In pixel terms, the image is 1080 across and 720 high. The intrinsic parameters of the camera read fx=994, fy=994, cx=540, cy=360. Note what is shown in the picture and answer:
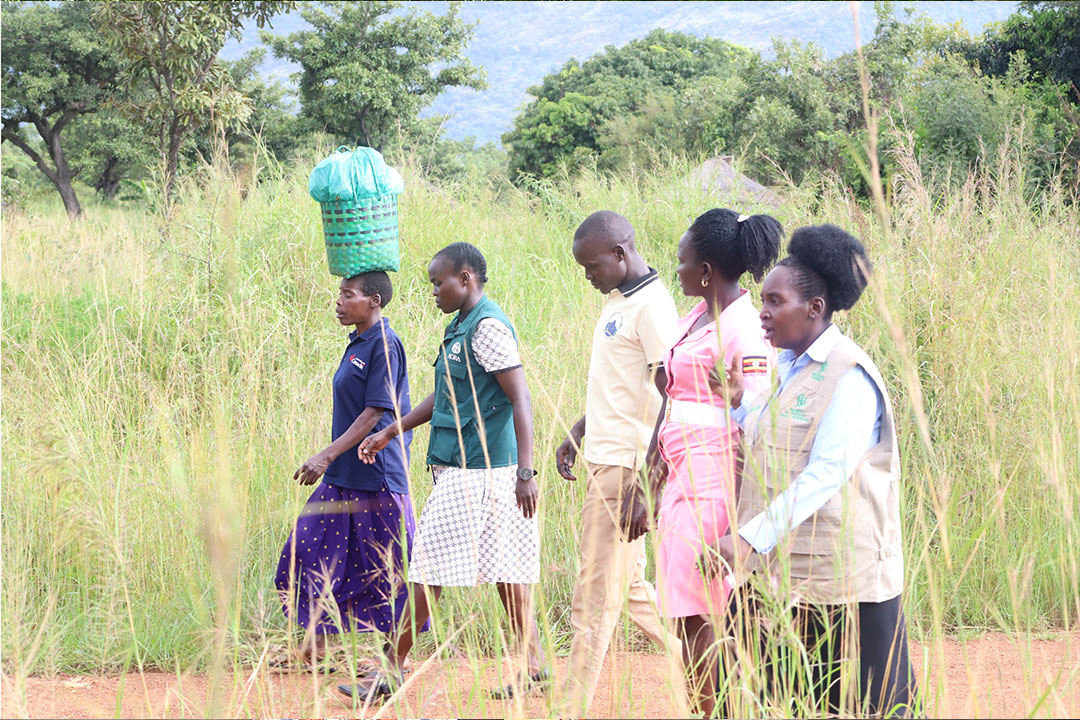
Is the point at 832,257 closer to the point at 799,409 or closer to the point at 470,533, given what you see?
the point at 799,409

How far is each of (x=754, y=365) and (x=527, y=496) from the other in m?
0.91

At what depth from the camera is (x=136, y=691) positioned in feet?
10.4

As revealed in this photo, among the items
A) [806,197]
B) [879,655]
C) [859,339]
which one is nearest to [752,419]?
[879,655]

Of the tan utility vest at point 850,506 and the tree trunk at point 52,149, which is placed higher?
the tree trunk at point 52,149

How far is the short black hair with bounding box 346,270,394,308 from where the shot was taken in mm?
3457

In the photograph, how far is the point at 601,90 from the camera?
29234 mm

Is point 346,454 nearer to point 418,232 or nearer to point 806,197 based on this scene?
point 418,232

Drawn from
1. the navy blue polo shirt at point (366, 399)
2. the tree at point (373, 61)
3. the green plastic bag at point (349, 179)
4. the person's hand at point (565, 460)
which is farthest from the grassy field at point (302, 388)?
the tree at point (373, 61)

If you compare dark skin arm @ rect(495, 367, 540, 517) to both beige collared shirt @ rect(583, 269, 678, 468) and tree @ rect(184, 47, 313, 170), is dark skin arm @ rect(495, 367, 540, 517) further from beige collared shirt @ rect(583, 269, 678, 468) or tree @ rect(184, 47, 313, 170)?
tree @ rect(184, 47, 313, 170)

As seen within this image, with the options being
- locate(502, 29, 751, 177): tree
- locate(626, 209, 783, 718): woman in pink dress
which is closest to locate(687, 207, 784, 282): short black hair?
locate(626, 209, 783, 718): woman in pink dress

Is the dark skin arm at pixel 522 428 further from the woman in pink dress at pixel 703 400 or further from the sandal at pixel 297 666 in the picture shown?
the sandal at pixel 297 666

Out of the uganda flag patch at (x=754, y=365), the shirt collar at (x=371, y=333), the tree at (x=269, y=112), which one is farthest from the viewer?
the tree at (x=269, y=112)

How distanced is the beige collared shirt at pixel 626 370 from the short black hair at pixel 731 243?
22cm

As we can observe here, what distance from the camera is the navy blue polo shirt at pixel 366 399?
10.8 ft
